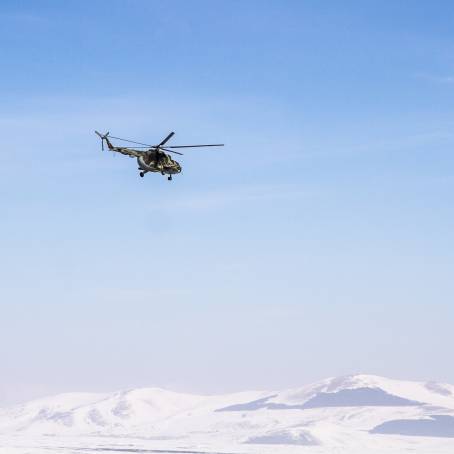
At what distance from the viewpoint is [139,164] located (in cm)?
10412

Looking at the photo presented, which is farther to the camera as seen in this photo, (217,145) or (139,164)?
(139,164)

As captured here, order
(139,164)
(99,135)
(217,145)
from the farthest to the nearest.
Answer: (99,135) < (139,164) < (217,145)

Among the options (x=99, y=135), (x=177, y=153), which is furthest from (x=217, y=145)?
(x=99, y=135)

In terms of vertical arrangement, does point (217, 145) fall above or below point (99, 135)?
below

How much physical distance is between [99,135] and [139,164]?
10428mm

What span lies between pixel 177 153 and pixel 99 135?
12666 mm

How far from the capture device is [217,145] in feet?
291

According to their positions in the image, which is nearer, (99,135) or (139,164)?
(139,164)

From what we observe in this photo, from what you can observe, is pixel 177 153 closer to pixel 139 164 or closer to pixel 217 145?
pixel 139 164

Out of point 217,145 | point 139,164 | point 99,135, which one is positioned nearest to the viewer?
point 217,145

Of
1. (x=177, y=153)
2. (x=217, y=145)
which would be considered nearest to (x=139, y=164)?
(x=177, y=153)

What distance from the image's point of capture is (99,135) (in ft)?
364

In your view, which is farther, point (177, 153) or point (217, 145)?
point (177, 153)

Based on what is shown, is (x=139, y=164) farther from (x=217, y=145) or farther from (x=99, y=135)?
(x=217, y=145)
